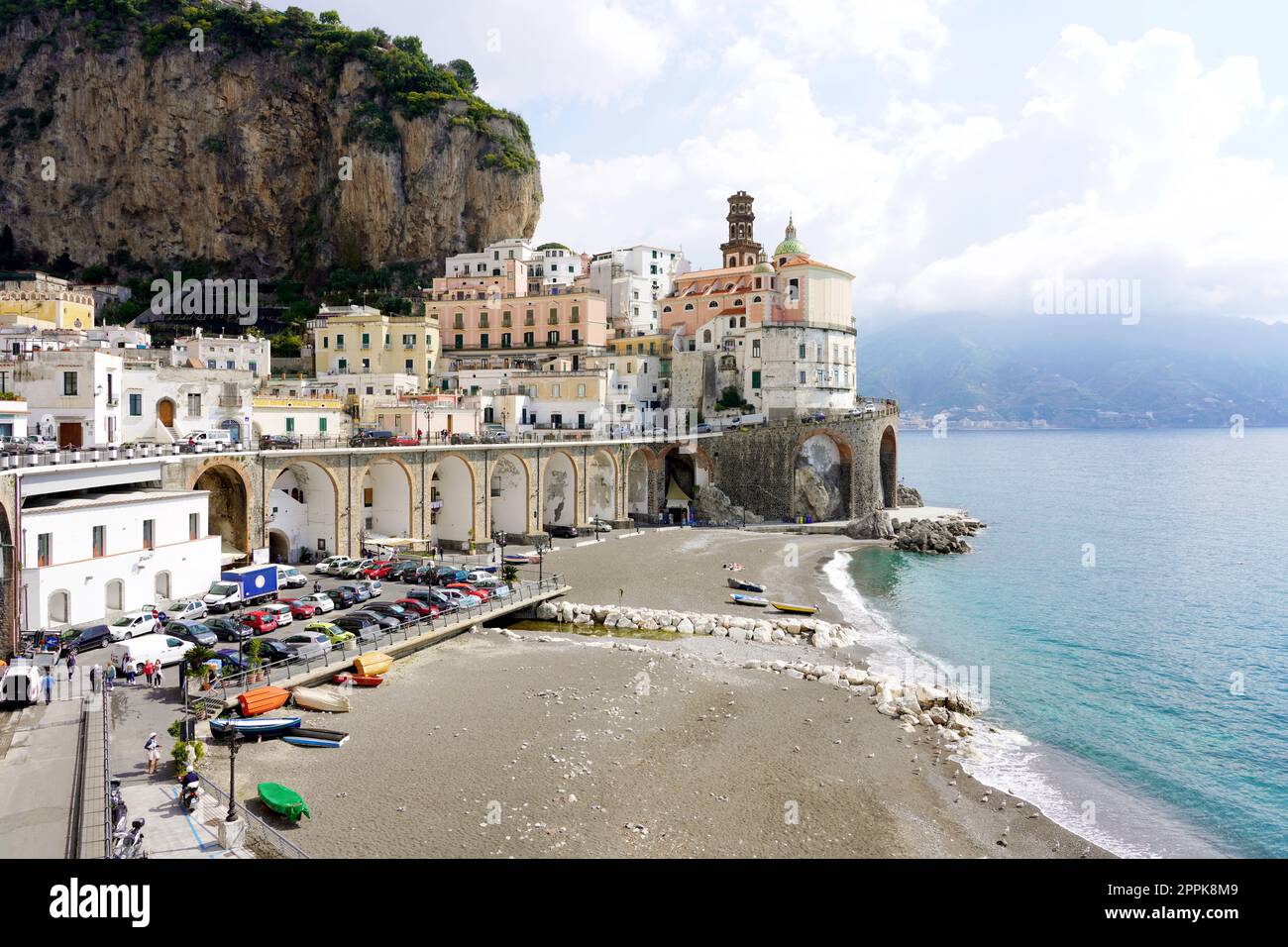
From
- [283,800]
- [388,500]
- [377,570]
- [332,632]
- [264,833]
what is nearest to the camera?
[264,833]

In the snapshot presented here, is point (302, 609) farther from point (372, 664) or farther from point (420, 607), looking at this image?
point (372, 664)

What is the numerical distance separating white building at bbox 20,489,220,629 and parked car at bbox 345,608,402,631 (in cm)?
877

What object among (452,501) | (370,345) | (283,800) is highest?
(370,345)

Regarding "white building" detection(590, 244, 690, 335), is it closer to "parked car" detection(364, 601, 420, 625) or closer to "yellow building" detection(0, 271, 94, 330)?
"yellow building" detection(0, 271, 94, 330)

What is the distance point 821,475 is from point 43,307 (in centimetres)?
6583

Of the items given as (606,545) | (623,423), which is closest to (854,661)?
(606,545)

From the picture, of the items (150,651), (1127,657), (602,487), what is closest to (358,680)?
(150,651)

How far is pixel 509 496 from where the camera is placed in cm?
6375

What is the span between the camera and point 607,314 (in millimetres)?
95938

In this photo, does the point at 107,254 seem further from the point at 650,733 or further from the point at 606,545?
the point at 650,733

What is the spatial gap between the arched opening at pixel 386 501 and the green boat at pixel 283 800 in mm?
33337

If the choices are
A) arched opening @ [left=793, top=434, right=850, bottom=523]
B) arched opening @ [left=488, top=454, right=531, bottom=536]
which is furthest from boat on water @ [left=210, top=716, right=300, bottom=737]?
arched opening @ [left=793, top=434, right=850, bottom=523]
